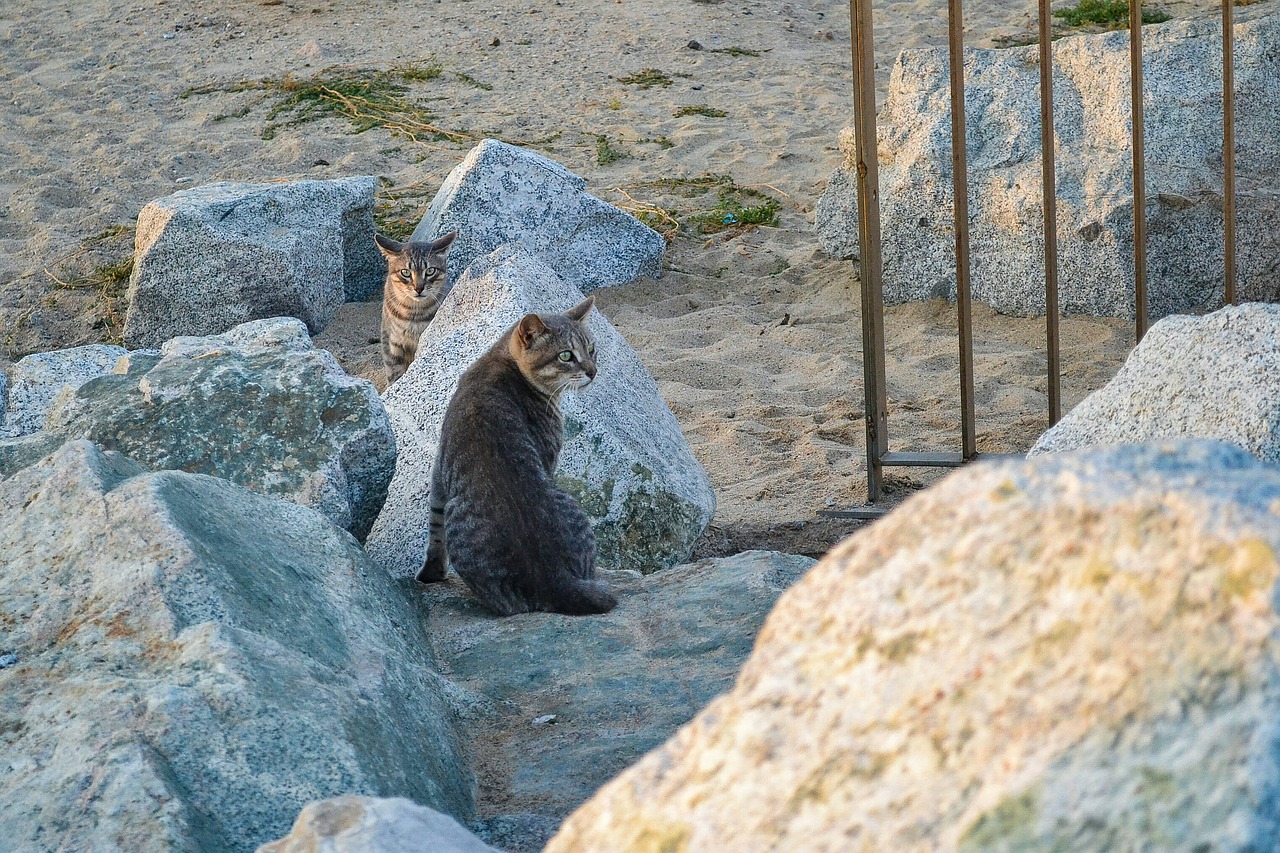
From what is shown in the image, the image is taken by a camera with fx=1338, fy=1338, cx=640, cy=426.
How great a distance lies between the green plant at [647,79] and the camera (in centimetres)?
1057

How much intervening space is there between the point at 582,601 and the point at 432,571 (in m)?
0.82

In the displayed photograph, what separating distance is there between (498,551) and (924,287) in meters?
3.95

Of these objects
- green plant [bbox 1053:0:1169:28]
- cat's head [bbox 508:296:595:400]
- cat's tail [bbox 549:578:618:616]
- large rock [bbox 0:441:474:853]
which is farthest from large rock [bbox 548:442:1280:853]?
green plant [bbox 1053:0:1169:28]

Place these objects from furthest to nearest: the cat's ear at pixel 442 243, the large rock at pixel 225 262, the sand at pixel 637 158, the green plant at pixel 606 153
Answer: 1. the green plant at pixel 606 153
2. the large rock at pixel 225 262
3. the cat's ear at pixel 442 243
4. the sand at pixel 637 158

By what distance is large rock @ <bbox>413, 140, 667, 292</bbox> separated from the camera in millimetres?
7402

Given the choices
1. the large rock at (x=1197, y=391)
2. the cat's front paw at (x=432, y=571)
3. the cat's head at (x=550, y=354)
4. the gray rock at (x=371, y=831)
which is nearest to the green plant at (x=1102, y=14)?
the cat's head at (x=550, y=354)

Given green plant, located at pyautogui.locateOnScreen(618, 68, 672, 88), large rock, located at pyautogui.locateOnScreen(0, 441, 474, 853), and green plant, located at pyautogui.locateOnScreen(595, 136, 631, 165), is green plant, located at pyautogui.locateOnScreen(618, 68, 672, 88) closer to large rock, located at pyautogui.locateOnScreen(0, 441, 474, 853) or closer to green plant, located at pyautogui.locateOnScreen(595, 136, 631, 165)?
green plant, located at pyautogui.locateOnScreen(595, 136, 631, 165)

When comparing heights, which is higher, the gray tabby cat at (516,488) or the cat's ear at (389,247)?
the cat's ear at (389,247)

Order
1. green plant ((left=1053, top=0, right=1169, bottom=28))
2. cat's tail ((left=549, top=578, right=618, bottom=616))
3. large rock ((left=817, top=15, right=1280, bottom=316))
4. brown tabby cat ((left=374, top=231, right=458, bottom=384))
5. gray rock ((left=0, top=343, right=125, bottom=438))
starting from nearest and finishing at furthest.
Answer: cat's tail ((left=549, top=578, right=618, bottom=616))
gray rock ((left=0, top=343, right=125, bottom=438))
large rock ((left=817, top=15, right=1280, bottom=316))
brown tabby cat ((left=374, top=231, right=458, bottom=384))
green plant ((left=1053, top=0, right=1169, bottom=28))

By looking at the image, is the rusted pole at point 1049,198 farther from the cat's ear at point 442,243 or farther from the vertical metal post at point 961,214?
the cat's ear at point 442,243

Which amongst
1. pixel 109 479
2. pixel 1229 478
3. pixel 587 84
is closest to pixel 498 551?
pixel 109 479

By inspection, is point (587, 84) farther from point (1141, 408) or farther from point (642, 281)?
point (1141, 408)

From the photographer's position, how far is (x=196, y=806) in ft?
6.82

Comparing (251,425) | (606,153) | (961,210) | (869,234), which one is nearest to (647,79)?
(606,153)
